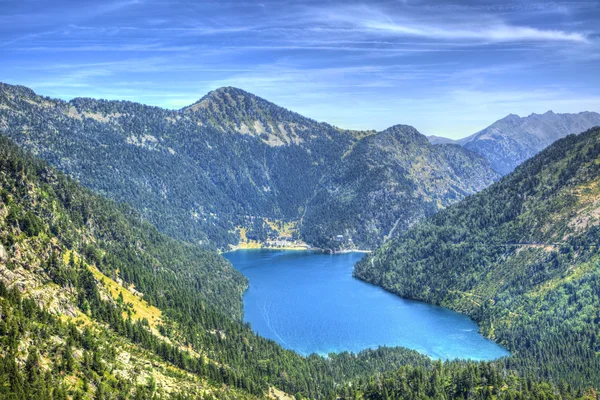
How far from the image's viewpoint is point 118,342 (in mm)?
122312

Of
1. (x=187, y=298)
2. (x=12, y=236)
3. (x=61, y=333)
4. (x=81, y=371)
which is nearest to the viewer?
(x=81, y=371)

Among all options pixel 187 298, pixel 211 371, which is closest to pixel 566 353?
pixel 211 371

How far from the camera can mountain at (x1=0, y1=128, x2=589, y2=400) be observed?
96.1 m

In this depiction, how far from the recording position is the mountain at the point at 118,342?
96062 mm

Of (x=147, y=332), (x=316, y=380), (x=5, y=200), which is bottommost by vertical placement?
(x=316, y=380)

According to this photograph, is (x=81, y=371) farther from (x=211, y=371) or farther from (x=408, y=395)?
(x=408, y=395)

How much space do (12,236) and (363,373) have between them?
106m

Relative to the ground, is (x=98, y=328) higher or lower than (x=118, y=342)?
higher

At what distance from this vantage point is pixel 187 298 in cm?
19688

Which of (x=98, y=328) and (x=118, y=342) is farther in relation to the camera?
(x=98, y=328)

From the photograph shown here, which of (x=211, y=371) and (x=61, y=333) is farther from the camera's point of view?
(x=211, y=371)

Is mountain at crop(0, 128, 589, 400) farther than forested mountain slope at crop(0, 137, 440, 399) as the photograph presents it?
Yes

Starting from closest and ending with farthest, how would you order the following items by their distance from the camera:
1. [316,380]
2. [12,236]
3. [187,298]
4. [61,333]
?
[61,333] < [12,236] < [316,380] < [187,298]

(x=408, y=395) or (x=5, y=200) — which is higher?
(x=5, y=200)
